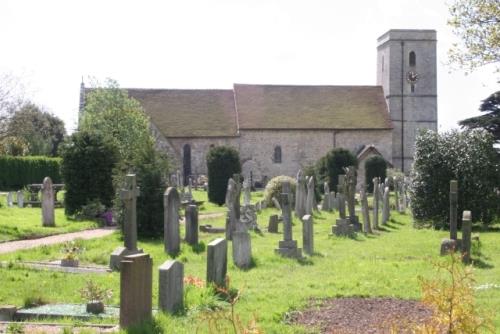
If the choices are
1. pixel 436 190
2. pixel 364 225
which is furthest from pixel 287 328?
pixel 436 190

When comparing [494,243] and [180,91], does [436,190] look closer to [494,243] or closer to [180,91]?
[494,243]

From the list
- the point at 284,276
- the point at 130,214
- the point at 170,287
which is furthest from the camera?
the point at 130,214

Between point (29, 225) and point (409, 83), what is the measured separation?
3773 centimetres

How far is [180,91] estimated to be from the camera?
51.1 m

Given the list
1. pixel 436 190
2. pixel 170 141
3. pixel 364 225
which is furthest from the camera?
pixel 170 141

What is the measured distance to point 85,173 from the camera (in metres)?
22.5

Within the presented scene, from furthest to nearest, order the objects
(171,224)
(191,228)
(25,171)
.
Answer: (25,171) → (191,228) → (171,224)

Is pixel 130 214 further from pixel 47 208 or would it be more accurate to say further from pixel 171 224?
pixel 47 208

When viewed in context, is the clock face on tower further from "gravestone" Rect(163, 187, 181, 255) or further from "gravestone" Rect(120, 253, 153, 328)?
"gravestone" Rect(120, 253, 153, 328)

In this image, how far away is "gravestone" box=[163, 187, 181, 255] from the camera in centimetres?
1408

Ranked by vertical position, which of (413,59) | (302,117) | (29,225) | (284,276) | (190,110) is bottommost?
(284,276)

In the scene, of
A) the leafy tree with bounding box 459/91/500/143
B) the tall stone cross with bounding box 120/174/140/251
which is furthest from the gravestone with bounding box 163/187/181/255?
the leafy tree with bounding box 459/91/500/143

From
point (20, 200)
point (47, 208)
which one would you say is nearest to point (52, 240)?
point (47, 208)

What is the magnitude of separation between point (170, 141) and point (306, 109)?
10.6 meters
